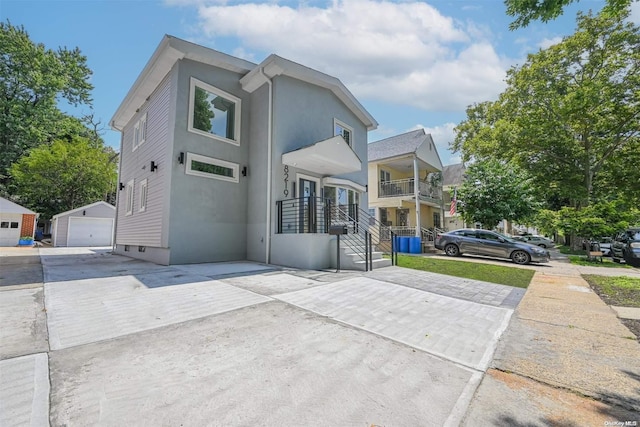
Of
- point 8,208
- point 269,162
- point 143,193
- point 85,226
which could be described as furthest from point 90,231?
point 269,162

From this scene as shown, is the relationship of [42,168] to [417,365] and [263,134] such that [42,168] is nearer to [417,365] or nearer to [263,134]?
[263,134]

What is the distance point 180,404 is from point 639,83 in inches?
1064

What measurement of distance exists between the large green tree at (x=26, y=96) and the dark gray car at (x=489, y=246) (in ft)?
117

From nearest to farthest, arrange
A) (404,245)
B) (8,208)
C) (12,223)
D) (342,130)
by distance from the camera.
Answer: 1. (342,130)
2. (404,245)
3. (8,208)
4. (12,223)

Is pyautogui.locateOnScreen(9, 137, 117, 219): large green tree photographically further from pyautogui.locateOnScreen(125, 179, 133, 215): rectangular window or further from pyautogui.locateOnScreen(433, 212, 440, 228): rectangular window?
pyautogui.locateOnScreen(433, 212, 440, 228): rectangular window

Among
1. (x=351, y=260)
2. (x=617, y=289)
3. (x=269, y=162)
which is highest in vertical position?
(x=269, y=162)

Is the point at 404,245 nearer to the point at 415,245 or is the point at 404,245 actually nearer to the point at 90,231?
the point at 415,245

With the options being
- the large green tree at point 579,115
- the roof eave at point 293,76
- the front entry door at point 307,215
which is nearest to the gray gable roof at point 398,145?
the large green tree at point 579,115

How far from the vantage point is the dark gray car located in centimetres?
1325

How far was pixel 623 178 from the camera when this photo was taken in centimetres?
1950

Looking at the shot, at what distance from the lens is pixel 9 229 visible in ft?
67.4

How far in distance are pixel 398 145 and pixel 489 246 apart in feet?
33.0

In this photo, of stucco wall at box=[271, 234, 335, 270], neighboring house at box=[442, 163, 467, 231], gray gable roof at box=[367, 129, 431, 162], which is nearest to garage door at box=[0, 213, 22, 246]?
stucco wall at box=[271, 234, 335, 270]

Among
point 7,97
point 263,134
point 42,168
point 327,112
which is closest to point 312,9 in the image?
point 263,134
